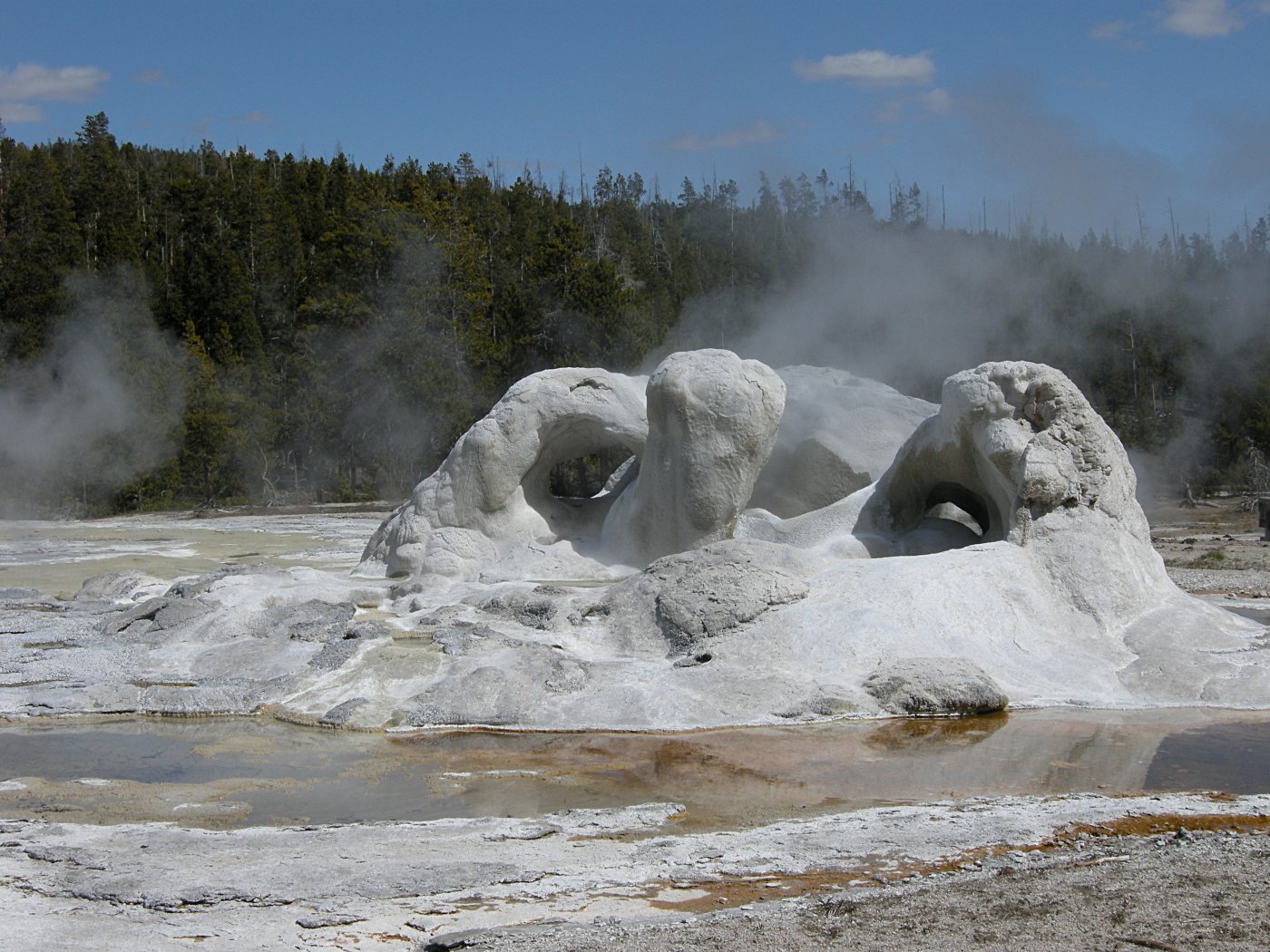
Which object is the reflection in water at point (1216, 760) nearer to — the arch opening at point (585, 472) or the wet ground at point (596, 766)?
the wet ground at point (596, 766)

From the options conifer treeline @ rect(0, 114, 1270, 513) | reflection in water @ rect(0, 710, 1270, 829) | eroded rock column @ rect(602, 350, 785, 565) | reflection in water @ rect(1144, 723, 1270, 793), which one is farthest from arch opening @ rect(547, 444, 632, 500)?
reflection in water @ rect(1144, 723, 1270, 793)

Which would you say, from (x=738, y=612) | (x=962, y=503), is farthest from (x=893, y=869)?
(x=962, y=503)

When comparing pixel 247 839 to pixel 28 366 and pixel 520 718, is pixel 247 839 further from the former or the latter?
pixel 28 366

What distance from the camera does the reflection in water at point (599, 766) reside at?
475 centimetres

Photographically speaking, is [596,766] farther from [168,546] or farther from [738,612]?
[168,546]

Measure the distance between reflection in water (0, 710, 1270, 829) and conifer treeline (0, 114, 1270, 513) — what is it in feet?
55.6

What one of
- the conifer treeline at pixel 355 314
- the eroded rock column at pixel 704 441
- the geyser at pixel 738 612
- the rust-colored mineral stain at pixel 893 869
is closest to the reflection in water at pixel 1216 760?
the rust-colored mineral stain at pixel 893 869

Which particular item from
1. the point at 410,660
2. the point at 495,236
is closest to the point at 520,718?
the point at 410,660

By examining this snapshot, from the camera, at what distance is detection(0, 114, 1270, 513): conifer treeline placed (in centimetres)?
2344

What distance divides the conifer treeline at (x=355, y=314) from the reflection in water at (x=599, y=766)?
55.6 ft

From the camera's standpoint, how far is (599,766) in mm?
5312

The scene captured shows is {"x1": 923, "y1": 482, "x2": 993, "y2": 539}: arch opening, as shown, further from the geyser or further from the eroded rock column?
the eroded rock column

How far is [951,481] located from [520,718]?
13.7ft

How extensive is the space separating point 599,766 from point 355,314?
822 inches
